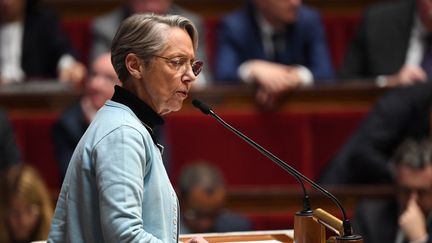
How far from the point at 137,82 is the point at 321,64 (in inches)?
62.3

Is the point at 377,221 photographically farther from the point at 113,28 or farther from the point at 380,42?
the point at 113,28

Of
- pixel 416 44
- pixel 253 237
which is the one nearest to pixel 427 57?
pixel 416 44

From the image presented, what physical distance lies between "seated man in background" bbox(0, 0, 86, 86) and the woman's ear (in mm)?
1700

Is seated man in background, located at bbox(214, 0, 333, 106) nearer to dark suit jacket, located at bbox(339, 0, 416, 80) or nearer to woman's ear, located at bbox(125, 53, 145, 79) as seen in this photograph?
dark suit jacket, located at bbox(339, 0, 416, 80)

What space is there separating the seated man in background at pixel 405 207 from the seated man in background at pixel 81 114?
2.03ft

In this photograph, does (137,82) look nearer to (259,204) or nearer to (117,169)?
(117,169)

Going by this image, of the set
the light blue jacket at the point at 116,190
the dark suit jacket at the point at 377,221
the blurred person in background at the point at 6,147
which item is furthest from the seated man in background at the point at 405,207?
the light blue jacket at the point at 116,190

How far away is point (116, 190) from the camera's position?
0.95 metres

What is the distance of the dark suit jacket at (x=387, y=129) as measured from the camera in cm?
226

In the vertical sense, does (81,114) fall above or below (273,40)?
below

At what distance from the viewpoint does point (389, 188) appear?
2.24 m

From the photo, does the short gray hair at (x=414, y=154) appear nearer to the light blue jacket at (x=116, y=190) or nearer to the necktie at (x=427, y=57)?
the necktie at (x=427, y=57)

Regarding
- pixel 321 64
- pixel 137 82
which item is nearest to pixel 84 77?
pixel 321 64

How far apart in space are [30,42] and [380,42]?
937mm
